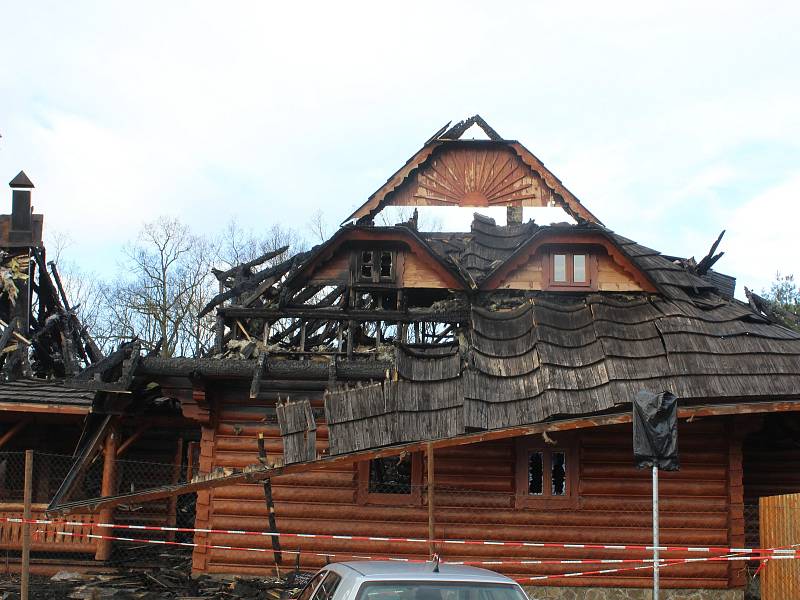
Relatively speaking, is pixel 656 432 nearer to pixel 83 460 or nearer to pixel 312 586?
pixel 312 586

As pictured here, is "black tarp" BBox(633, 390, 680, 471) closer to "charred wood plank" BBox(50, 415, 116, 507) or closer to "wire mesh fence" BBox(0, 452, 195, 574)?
"wire mesh fence" BBox(0, 452, 195, 574)

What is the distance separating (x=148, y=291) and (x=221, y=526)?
103 feet

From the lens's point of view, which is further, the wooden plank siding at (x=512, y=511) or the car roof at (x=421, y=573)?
the wooden plank siding at (x=512, y=511)

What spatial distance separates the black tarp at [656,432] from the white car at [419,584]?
453cm

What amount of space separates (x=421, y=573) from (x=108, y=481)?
11.8m

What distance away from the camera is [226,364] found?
15180 mm

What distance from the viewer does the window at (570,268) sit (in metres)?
16.5

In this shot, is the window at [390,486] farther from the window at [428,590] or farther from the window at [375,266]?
the window at [428,590]

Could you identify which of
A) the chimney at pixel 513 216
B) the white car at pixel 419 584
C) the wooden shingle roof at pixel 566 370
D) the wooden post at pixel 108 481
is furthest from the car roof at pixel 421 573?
the chimney at pixel 513 216

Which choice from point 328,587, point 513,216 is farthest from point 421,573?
point 513,216

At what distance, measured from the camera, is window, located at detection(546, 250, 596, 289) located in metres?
16.5

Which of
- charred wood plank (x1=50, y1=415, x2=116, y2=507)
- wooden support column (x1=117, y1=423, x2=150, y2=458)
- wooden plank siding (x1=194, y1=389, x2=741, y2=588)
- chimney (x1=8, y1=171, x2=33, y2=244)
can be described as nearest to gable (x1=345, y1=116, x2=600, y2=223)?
wooden plank siding (x1=194, y1=389, x2=741, y2=588)

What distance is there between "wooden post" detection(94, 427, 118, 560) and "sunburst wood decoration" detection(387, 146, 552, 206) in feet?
→ 22.5

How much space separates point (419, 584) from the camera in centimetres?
615
